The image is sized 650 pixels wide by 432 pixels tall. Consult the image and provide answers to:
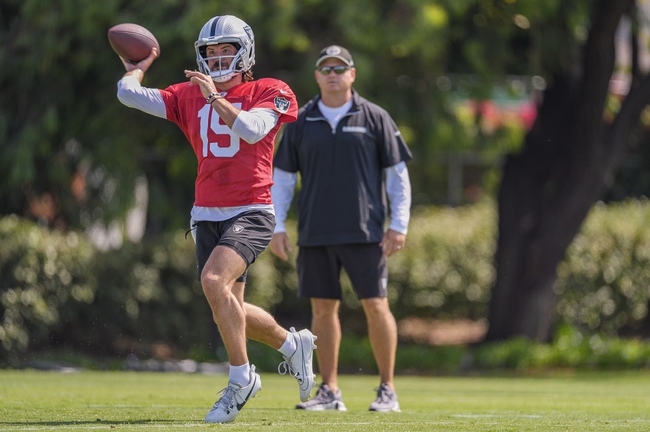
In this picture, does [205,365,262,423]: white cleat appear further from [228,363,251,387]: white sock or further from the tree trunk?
the tree trunk

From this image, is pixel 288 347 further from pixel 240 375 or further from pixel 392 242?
pixel 392 242

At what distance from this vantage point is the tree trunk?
Answer: 14023mm

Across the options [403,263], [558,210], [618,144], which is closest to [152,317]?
[403,263]

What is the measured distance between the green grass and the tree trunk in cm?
215

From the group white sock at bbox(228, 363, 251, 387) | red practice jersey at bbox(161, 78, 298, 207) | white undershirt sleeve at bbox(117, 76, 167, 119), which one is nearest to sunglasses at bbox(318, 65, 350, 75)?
red practice jersey at bbox(161, 78, 298, 207)

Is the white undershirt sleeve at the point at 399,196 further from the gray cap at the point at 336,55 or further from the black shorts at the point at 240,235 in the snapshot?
the black shorts at the point at 240,235

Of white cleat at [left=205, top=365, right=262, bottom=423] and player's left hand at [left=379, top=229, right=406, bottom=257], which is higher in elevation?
player's left hand at [left=379, top=229, right=406, bottom=257]

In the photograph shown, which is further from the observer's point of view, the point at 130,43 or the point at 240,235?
the point at 130,43

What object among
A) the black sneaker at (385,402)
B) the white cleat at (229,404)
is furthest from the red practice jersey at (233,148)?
the black sneaker at (385,402)

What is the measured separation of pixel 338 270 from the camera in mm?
7867

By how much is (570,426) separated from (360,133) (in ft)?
7.82

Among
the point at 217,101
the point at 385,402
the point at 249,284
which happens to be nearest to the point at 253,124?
the point at 217,101

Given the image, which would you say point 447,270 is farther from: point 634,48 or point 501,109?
point 634,48

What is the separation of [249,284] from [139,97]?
855 centimetres
